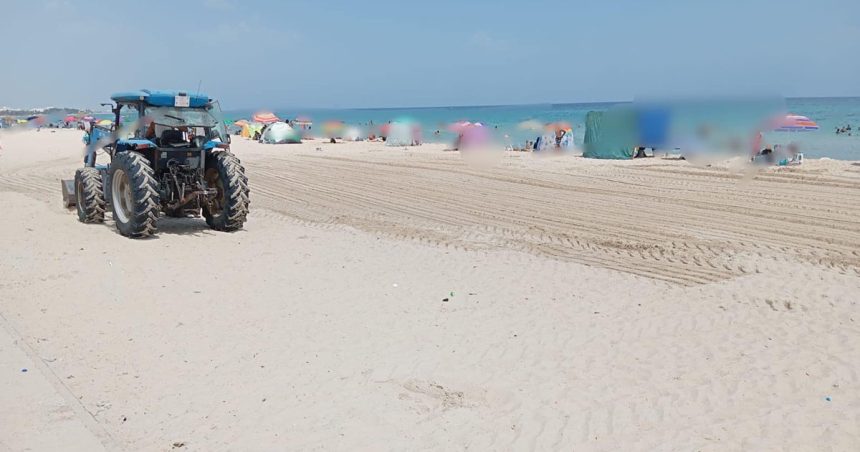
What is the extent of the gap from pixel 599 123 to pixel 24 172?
57.2ft

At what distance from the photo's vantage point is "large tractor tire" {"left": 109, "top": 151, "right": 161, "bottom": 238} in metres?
9.33

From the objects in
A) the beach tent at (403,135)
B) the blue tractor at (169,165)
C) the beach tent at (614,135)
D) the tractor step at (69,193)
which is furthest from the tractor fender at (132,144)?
the beach tent at (403,135)

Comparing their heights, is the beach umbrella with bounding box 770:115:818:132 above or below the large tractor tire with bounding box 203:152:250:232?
above

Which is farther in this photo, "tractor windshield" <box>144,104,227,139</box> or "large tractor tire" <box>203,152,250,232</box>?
"large tractor tire" <box>203,152,250,232</box>

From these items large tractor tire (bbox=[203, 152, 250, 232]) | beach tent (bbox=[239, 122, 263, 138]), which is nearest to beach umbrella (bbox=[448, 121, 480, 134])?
beach tent (bbox=[239, 122, 263, 138])

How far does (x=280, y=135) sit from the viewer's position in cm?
3525

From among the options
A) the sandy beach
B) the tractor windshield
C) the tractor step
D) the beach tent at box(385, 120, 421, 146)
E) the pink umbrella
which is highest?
the tractor windshield

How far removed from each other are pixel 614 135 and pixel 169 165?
17761mm

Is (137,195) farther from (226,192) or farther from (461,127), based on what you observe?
(461,127)

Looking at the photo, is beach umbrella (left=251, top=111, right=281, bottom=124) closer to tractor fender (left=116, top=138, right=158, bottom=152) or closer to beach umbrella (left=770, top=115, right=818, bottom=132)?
beach umbrella (left=770, top=115, right=818, bottom=132)

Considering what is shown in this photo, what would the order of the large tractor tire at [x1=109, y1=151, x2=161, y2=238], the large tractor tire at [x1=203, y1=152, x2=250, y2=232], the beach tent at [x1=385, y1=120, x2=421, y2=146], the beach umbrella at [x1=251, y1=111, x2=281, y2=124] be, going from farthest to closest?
1. the beach umbrella at [x1=251, y1=111, x2=281, y2=124]
2. the beach tent at [x1=385, y1=120, x2=421, y2=146]
3. the large tractor tire at [x1=203, y1=152, x2=250, y2=232]
4. the large tractor tire at [x1=109, y1=151, x2=161, y2=238]

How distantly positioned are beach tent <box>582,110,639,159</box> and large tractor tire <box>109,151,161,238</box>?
17752 mm

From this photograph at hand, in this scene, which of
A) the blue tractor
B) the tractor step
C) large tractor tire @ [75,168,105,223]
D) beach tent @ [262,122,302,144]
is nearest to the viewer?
the blue tractor

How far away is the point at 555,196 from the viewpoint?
1456cm
